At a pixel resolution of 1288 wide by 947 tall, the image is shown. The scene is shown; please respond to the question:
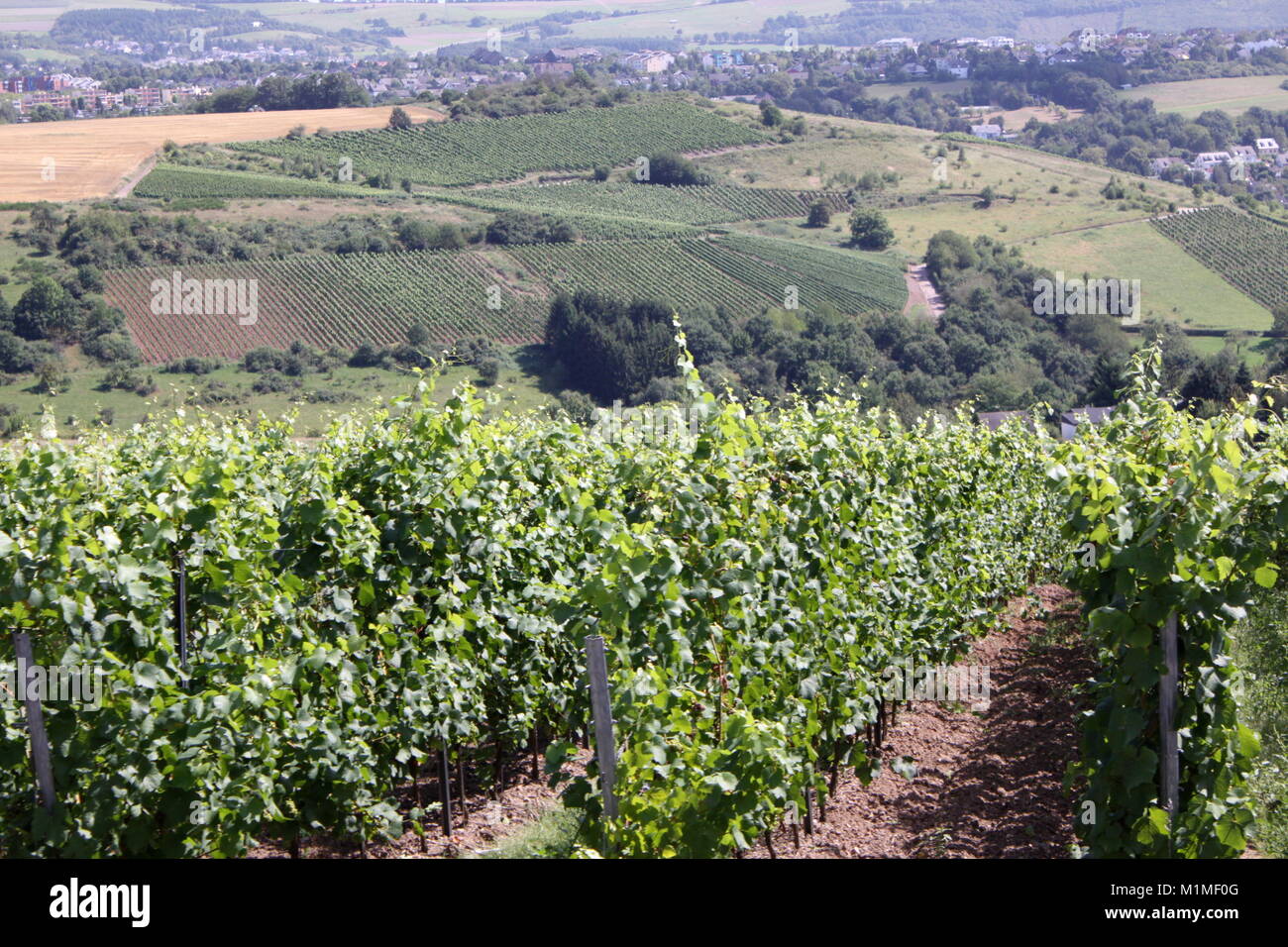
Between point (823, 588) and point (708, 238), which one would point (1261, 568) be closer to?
point (823, 588)

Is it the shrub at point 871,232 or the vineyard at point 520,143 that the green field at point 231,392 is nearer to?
the shrub at point 871,232

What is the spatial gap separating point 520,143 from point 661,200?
16.4m

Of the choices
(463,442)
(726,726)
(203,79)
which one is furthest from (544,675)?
(203,79)

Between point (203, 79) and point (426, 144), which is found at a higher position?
point (203, 79)

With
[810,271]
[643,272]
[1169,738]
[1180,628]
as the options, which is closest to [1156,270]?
[810,271]

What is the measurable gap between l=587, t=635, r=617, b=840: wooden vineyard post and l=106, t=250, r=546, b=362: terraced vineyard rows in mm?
51225

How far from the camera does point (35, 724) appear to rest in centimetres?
405

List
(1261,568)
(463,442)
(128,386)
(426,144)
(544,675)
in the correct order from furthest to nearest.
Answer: (426,144) < (128,386) < (544,675) < (463,442) < (1261,568)

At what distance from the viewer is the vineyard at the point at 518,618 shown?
4.21 metres

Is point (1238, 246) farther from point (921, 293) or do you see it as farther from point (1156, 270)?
point (921, 293)

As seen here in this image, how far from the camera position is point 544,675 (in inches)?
260

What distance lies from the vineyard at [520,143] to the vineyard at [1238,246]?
34986mm

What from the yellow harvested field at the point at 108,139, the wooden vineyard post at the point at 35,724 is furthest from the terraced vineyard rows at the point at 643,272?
the wooden vineyard post at the point at 35,724
